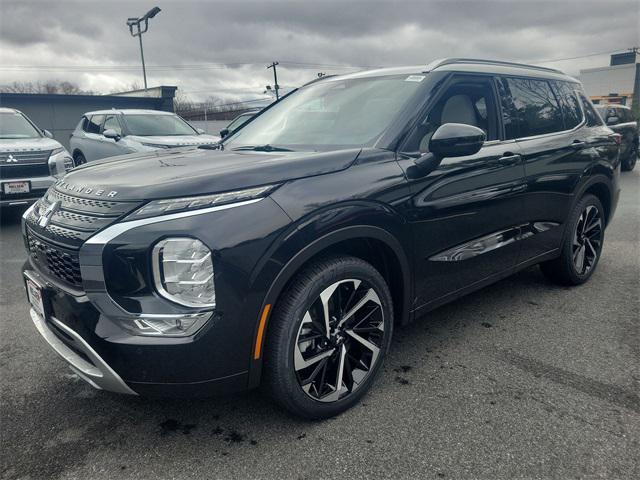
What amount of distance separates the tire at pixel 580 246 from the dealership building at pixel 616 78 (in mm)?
58593

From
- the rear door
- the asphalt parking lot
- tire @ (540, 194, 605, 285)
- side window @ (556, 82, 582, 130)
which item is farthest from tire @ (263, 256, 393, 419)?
side window @ (556, 82, 582, 130)

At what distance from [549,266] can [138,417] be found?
348 centimetres

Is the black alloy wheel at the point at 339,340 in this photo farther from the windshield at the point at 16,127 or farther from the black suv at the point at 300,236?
the windshield at the point at 16,127

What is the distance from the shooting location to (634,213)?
7887 mm

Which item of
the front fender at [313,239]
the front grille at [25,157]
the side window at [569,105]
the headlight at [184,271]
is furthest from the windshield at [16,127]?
the side window at [569,105]

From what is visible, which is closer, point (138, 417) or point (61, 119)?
point (138, 417)

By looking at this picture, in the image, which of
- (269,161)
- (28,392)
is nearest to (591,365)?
(269,161)

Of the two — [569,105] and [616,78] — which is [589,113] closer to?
[569,105]

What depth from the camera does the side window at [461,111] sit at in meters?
2.93

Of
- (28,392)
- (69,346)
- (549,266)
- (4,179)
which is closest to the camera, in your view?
(69,346)

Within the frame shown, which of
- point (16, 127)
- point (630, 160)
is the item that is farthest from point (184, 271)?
point (630, 160)

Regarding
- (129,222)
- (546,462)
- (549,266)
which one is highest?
(129,222)

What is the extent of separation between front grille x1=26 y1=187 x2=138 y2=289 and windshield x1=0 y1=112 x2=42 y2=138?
22.1ft

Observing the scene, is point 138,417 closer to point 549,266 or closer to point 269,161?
point 269,161
